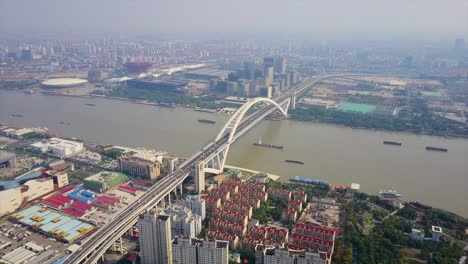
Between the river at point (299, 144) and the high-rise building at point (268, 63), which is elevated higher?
the high-rise building at point (268, 63)

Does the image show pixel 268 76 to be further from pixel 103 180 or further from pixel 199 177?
pixel 103 180

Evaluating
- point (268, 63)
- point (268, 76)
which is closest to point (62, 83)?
point (268, 76)

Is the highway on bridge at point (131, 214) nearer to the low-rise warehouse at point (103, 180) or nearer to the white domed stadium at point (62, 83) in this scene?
the low-rise warehouse at point (103, 180)

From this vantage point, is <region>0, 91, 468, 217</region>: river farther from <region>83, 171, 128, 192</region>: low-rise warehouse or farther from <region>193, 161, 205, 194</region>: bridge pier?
<region>83, 171, 128, 192</region>: low-rise warehouse

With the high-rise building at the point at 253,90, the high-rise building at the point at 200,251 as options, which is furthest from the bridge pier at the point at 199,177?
the high-rise building at the point at 253,90

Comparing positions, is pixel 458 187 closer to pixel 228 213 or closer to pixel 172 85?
pixel 228 213
